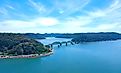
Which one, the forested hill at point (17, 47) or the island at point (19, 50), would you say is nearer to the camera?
the island at point (19, 50)

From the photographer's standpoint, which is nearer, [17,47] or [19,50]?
[19,50]

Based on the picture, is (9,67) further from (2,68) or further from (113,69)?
(113,69)

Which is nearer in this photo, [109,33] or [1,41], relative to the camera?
[1,41]

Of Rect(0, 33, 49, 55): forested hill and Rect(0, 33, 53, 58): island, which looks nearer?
Rect(0, 33, 53, 58): island

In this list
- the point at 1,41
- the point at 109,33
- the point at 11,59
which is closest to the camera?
the point at 11,59

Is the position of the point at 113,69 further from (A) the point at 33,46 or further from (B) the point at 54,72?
(A) the point at 33,46

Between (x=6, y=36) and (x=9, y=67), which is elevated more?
(x=6, y=36)

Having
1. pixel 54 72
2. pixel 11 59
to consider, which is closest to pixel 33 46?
pixel 11 59

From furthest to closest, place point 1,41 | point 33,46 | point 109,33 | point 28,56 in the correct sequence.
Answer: point 109,33 < point 1,41 < point 33,46 < point 28,56

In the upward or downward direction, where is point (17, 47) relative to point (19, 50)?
upward

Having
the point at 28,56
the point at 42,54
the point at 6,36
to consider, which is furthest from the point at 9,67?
the point at 6,36
